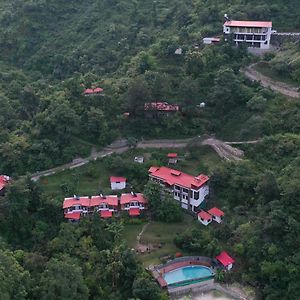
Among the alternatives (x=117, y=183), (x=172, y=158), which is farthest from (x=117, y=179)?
(x=172, y=158)

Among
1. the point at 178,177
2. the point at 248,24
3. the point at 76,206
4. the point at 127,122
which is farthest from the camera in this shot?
the point at 248,24

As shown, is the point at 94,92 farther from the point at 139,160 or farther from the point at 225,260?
the point at 225,260

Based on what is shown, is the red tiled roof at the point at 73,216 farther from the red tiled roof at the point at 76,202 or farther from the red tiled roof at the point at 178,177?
the red tiled roof at the point at 178,177

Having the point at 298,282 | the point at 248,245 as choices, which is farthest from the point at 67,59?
the point at 298,282

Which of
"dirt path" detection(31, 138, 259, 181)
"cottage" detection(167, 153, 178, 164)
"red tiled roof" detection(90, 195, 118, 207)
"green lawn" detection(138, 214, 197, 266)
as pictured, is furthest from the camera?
"cottage" detection(167, 153, 178, 164)

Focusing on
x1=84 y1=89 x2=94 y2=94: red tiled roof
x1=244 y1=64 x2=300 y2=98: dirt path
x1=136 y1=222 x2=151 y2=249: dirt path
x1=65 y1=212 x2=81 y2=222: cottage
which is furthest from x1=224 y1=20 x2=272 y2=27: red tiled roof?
x1=65 y1=212 x2=81 y2=222: cottage

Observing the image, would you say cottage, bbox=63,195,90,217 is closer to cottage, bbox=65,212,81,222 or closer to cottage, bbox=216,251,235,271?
cottage, bbox=65,212,81,222
